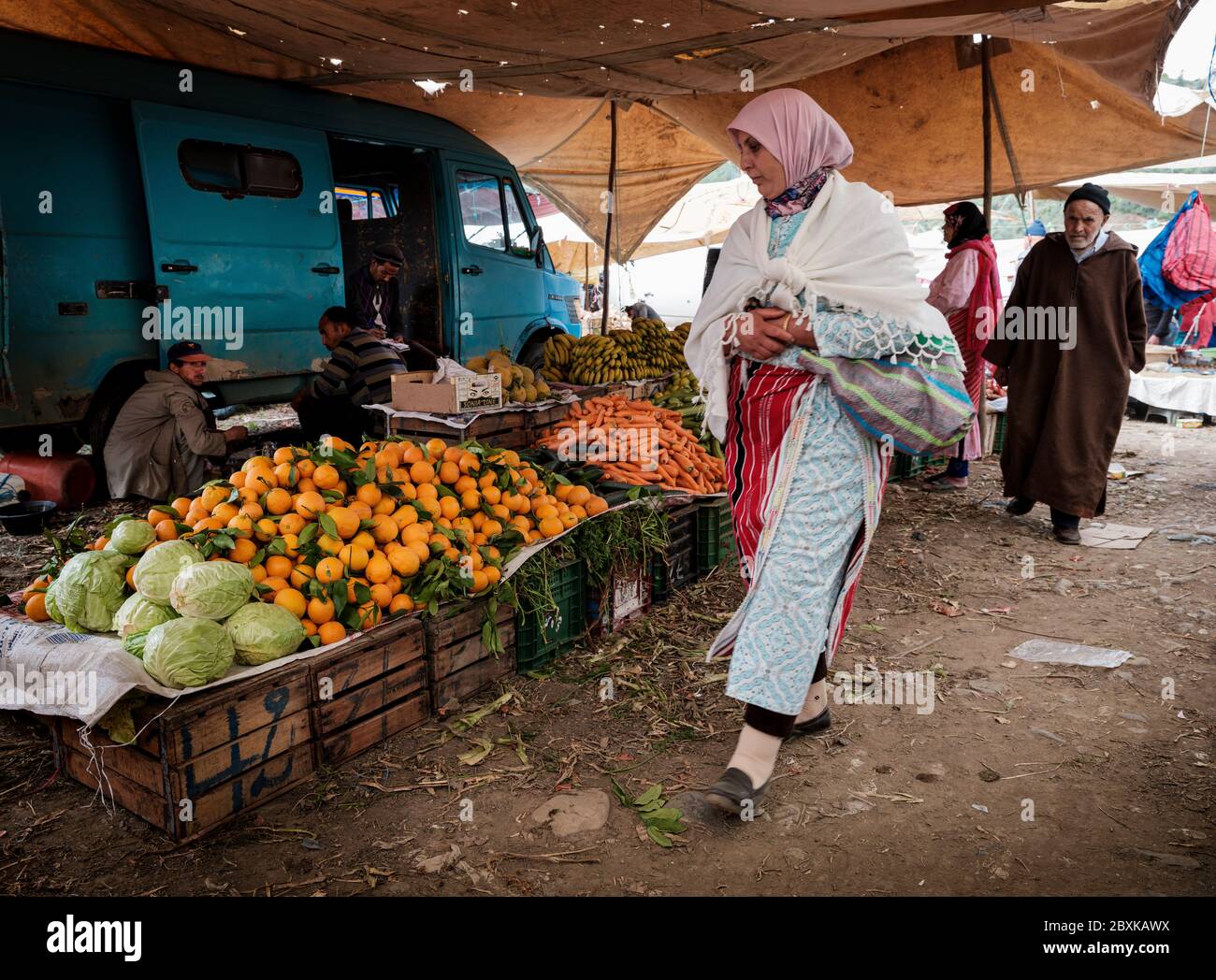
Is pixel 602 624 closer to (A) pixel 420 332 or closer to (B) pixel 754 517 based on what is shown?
(B) pixel 754 517

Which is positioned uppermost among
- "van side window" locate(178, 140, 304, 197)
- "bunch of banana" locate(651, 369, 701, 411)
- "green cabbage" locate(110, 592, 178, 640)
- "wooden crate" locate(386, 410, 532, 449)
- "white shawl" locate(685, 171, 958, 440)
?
"van side window" locate(178, 140, 304, 197)

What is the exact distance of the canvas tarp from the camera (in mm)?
4863

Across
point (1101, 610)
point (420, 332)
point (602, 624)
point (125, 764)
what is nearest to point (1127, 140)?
point (1101, 610)

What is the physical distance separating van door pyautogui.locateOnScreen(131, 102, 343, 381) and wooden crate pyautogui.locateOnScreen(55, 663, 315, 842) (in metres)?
4.23

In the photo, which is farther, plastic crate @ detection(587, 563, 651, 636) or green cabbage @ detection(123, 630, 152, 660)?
plastic crate @ detection(587, 563, 651, 636)

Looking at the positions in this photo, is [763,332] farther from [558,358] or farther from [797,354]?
[558,358]

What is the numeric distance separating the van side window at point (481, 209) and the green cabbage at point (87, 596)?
19.9 ft

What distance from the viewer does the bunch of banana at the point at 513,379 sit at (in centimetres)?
532

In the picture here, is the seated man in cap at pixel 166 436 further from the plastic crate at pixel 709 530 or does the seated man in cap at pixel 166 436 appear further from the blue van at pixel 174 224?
the plastic crate at pixel 709 530

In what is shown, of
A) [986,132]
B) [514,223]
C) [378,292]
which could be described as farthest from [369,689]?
[986,132]

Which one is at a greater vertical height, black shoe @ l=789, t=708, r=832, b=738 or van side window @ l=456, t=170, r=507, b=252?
van side window @ l=456, t=170, r=507, b=252

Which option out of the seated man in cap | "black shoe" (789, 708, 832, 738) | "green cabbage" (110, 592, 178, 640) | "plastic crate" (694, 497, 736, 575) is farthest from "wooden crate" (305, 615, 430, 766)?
the seated man in cap

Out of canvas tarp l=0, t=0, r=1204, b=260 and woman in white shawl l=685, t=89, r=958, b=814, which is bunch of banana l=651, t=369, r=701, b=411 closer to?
canvas tarp l=0, t=0, r=1204, b=260

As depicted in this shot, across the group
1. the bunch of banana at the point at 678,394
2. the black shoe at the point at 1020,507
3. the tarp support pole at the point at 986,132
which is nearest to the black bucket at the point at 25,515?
the bunch of banana at the point at 678,394
